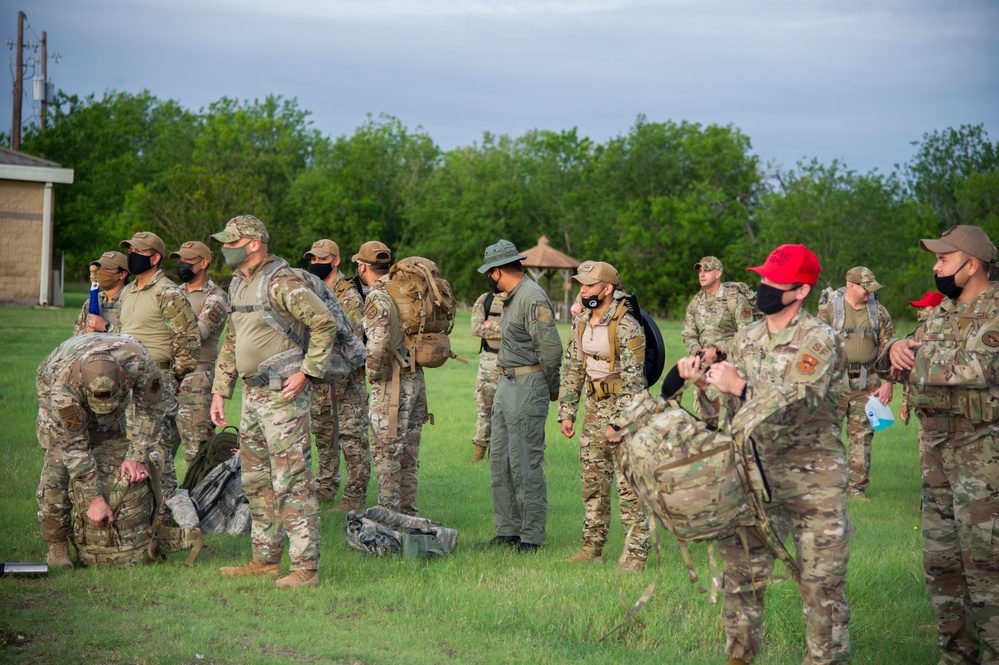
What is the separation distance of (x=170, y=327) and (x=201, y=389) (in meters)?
0.92

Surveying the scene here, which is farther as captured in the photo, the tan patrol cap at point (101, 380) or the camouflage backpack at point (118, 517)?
the camouflage backpack at point (118, 517)

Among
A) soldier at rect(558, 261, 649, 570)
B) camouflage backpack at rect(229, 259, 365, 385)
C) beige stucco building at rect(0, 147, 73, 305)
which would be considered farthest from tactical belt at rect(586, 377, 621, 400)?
beige stucco building at rect(0, 147, 73, 305)

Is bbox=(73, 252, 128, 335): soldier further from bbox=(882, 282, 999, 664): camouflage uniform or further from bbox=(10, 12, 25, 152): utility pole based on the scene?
bbox=(10, 12, 25, 152): utility pole

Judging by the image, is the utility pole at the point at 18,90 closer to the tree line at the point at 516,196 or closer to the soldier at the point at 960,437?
the tree line at the point at 516,196

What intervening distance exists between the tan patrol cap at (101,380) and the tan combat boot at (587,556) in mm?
3691

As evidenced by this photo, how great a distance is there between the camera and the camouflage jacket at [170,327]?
8.78 metres

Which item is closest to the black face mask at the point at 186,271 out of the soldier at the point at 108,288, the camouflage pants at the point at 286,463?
the soldier at the point at 108,288

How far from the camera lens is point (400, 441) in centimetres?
884

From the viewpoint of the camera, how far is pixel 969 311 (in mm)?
5730

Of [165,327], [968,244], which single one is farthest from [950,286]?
[165,327]

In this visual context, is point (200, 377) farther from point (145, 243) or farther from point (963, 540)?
point (963, 540)

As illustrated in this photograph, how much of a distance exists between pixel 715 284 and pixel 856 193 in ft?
133

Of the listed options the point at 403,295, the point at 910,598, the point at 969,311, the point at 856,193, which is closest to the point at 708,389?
the point at 969,311

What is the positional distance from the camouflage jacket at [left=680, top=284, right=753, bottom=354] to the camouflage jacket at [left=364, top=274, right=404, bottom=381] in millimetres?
5301
